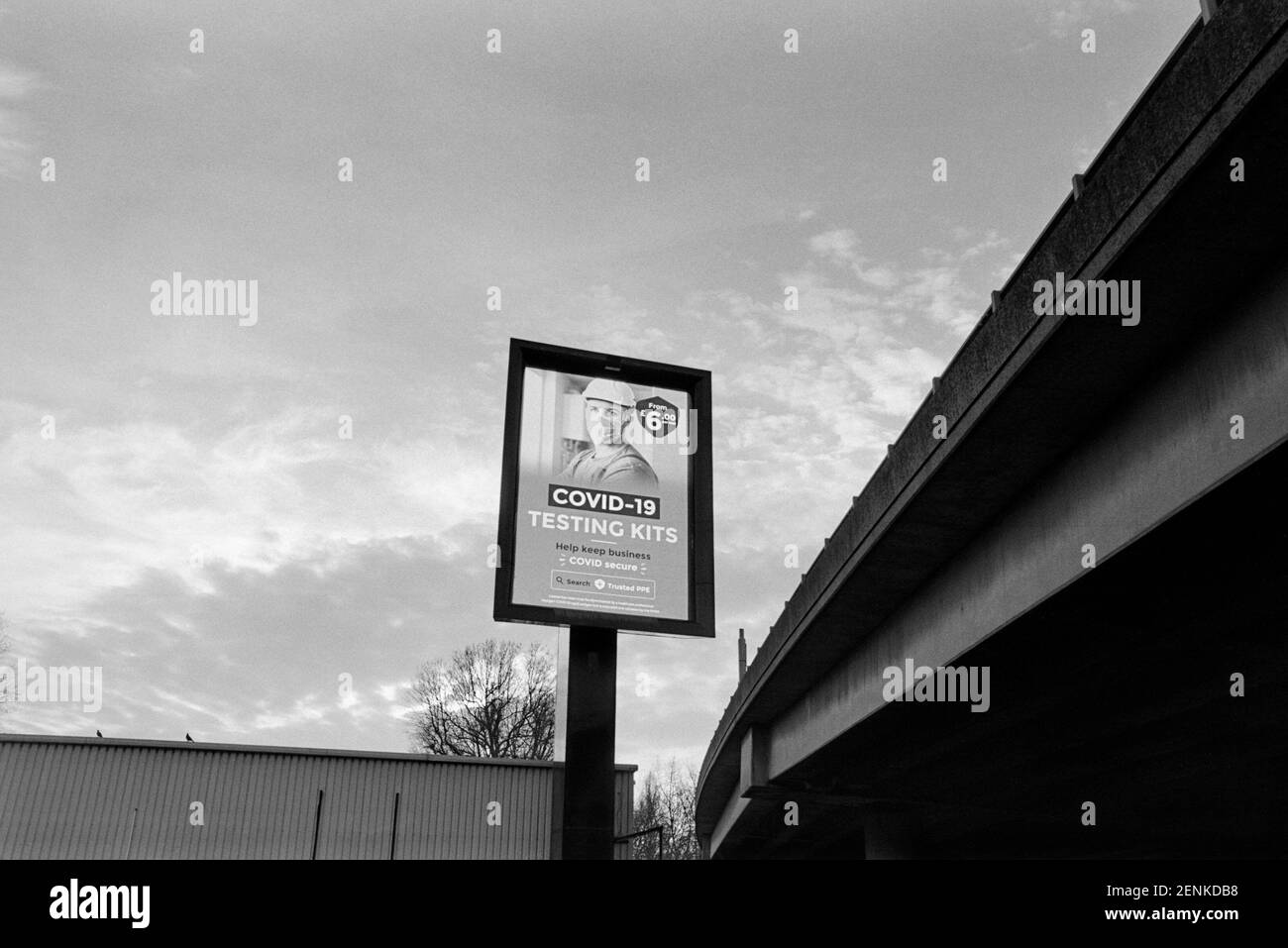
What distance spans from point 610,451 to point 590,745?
557 cm

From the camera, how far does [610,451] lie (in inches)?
826

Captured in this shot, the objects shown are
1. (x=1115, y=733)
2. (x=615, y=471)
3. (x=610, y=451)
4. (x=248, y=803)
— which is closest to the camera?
(x=1115, y=733)

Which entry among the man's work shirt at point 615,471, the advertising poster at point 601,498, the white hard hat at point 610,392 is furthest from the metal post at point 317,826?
the white hard hat at point 610,392

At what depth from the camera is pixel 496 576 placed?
19.1 meters

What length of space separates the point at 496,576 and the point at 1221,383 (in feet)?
43.0

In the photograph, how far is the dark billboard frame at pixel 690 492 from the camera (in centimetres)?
1922

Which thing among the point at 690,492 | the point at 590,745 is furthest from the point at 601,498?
the point at 590,745

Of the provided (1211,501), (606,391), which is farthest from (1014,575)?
(606,391)
